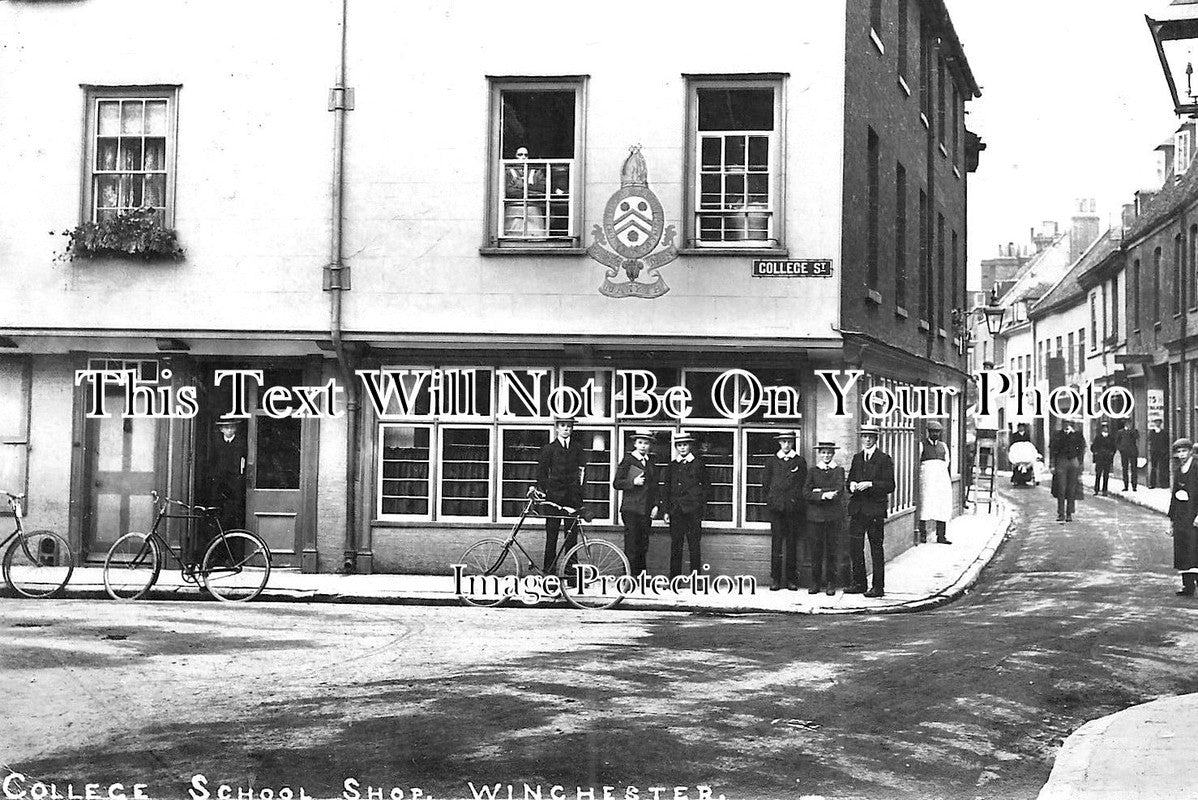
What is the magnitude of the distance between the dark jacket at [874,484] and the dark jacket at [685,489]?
5.96ft

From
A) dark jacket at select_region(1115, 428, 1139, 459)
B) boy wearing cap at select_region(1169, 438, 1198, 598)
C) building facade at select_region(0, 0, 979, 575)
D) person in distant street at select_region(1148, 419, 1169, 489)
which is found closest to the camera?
person in distant street at select_region(1148, 419, 1169, 489)

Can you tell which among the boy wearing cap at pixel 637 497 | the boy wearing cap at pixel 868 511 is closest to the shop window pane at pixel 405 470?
the boy wearing cap at pixel 637 497

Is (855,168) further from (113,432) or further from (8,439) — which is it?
(8,439)

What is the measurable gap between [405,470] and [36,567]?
4.47 metres

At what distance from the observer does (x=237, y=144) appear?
16453mm

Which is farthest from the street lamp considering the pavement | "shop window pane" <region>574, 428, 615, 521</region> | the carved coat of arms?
"shop window pane" <region>574, 428, 615, 521</region>

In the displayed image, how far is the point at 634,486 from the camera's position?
595 inches

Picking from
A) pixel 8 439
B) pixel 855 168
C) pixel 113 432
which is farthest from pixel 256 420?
pixel 855 168

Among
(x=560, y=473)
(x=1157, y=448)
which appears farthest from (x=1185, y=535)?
(x=560, y=473)

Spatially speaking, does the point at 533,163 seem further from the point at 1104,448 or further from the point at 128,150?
the point at 1104,448

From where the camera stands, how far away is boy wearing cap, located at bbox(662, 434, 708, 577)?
15.0 metres

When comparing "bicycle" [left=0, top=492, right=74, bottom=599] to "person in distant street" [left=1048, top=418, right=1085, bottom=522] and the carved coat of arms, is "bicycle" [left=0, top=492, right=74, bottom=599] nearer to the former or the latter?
the carved coat of arms

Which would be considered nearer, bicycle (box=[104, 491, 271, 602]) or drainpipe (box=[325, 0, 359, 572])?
bicycle (box=[104, 491, 271, 602])

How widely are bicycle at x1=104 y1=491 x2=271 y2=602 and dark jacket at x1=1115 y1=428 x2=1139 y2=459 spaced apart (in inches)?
345
